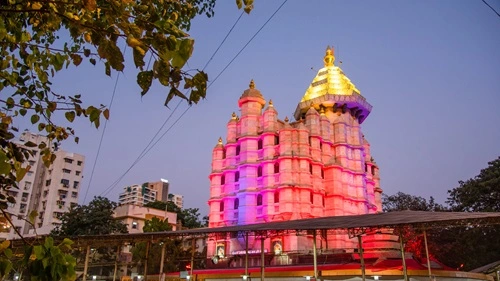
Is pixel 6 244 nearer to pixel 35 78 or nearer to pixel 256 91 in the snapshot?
pixel 35 78

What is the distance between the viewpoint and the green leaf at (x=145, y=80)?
282 cm

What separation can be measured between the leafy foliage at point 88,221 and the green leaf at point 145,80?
37.3 meters

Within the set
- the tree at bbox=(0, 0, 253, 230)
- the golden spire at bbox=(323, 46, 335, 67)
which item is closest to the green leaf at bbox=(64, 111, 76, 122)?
the tree at bbox=(0, 0, 253, 230)

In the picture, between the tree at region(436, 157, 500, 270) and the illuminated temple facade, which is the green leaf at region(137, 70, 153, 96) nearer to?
the illuminated temple facade

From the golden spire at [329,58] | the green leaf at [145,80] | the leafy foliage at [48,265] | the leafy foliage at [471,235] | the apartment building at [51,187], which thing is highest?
the golden spire at [329,58]

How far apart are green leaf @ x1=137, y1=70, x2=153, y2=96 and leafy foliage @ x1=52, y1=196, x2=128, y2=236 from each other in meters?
37.3

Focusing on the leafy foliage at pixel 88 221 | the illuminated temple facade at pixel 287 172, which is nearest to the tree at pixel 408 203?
the illuminated temple facade at pixel 287 172

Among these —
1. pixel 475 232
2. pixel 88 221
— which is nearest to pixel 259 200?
pixel 88 221

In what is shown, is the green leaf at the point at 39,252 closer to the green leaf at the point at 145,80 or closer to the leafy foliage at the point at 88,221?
the green leaf at the point at 145,80

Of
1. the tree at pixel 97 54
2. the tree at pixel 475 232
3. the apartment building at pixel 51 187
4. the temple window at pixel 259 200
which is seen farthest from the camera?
the apartment building at pixel 51 187

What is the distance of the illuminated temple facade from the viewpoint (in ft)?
116

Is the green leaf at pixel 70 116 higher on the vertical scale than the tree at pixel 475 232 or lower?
lower

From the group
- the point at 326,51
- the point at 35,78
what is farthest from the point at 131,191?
the point at 35,78

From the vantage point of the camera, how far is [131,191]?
359 ft
